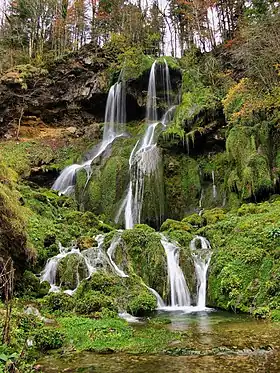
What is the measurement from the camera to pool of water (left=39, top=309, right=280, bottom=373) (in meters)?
5.51

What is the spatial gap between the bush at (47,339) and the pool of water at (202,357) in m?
0.55

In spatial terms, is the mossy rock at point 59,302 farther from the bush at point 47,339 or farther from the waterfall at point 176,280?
the waterfall at point 176,280

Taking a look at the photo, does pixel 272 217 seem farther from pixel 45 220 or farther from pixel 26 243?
pixel 45 220

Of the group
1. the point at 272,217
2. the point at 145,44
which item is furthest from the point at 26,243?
the point at 145,44

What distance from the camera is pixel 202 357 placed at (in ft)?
19.7

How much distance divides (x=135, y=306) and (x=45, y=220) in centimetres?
829

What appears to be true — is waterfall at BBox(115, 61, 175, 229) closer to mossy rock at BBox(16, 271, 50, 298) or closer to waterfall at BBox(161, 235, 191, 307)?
waterfall at BBox(161, 235, 191, 307)

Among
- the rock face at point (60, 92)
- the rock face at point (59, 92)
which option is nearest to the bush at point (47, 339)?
the rock face at point (60, 92)

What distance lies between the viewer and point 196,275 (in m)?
13.0

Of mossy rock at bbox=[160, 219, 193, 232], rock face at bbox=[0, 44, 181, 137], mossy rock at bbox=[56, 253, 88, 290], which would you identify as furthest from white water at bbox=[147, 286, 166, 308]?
rock face at bbox=[0, 44, 181, 137]

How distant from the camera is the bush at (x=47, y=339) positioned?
6.77 meters

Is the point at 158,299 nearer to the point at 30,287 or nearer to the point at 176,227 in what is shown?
the point at 30,287

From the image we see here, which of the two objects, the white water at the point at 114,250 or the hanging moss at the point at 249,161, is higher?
the hanging moss at the point at 249,161

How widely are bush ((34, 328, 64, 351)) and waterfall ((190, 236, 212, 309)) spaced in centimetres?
608
